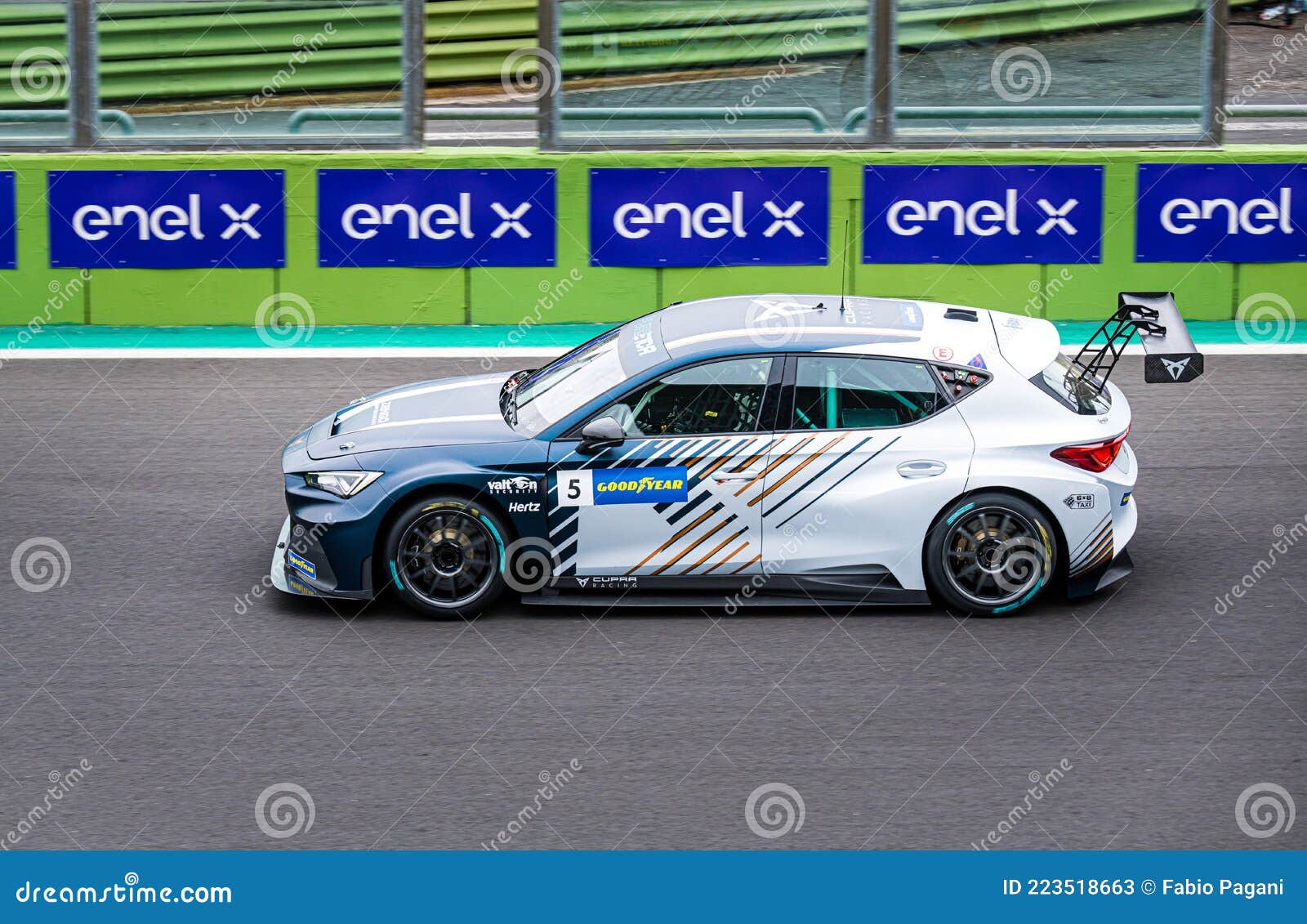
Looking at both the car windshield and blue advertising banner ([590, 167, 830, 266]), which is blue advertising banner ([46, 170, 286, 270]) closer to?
blue advertising banner ([590, 167, 830, 266])

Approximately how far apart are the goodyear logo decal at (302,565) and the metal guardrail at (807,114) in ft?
21.9

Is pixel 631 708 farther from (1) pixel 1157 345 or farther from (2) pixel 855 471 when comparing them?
(1) pixel 1157 345

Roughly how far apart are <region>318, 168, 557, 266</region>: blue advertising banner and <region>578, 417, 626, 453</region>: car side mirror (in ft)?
19.5

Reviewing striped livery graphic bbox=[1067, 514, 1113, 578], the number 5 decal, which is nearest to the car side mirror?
the number 5 decal

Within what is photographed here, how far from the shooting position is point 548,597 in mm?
8062

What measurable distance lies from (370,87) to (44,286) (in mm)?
3039

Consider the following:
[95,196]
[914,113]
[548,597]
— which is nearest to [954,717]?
[548,597]

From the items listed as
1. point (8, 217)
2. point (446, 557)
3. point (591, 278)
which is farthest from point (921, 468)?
point (8, 217)

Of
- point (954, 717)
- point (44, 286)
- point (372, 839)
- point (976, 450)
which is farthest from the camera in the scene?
point (44, 286)

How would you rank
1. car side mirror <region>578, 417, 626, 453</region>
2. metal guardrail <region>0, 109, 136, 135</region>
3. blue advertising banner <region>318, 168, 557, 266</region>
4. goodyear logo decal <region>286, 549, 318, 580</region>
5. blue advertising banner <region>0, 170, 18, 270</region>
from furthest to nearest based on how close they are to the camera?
1. metal guardrail <region>0, 109, 136, 135</region>
2. blue advertising banner <region>318, 168, 557, 266</region>
3. blue advertising banner <region>0, 170, 18, 270</region>
4. goodyear logo decal <region>286, 549, 318, 580</region>
5. car side mirror <region>578, 417, 626, 453</region>

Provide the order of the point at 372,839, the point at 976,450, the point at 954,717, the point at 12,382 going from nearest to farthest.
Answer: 1. the point at 372,839
2. the point at 954,717
3. the point at 976,450
4. the point at 12,382

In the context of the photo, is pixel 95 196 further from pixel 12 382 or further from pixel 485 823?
pixel 485 823

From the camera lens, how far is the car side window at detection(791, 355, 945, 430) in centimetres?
805

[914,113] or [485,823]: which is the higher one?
[914,113]
